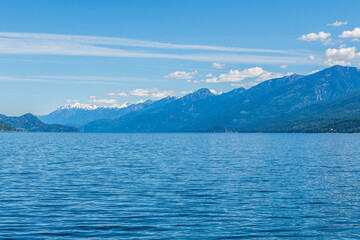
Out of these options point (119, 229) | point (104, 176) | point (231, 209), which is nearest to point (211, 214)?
point (231, 209)

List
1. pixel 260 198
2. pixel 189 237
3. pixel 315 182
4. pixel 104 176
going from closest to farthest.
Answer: pixel 189 237 < pixel 260 198 < pixel 315 182 < pixel 104 176

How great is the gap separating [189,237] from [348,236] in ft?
40.9

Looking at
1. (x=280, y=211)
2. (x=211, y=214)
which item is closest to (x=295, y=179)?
(x=280, y=211)

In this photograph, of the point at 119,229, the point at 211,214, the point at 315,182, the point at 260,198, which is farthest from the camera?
the point at 315,182

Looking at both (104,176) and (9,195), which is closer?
Result: (9,195)

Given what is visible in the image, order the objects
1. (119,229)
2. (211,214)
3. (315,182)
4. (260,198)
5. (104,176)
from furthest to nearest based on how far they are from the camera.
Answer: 1. (104,176)
2. (315,182)
3. (260,198)
4. (211,214)
5. (119,229)

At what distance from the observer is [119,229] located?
29.9m

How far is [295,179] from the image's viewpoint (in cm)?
5859

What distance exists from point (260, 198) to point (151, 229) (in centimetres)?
1755

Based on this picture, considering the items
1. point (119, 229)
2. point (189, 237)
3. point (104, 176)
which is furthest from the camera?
point (104, 176)

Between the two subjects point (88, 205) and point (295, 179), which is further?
point (295, 179)

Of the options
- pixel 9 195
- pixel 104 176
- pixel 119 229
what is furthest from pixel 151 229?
pixel 104 176

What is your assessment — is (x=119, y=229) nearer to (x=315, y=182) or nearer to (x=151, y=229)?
(x=151, y=229)

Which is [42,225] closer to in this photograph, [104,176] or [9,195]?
[9,195]
